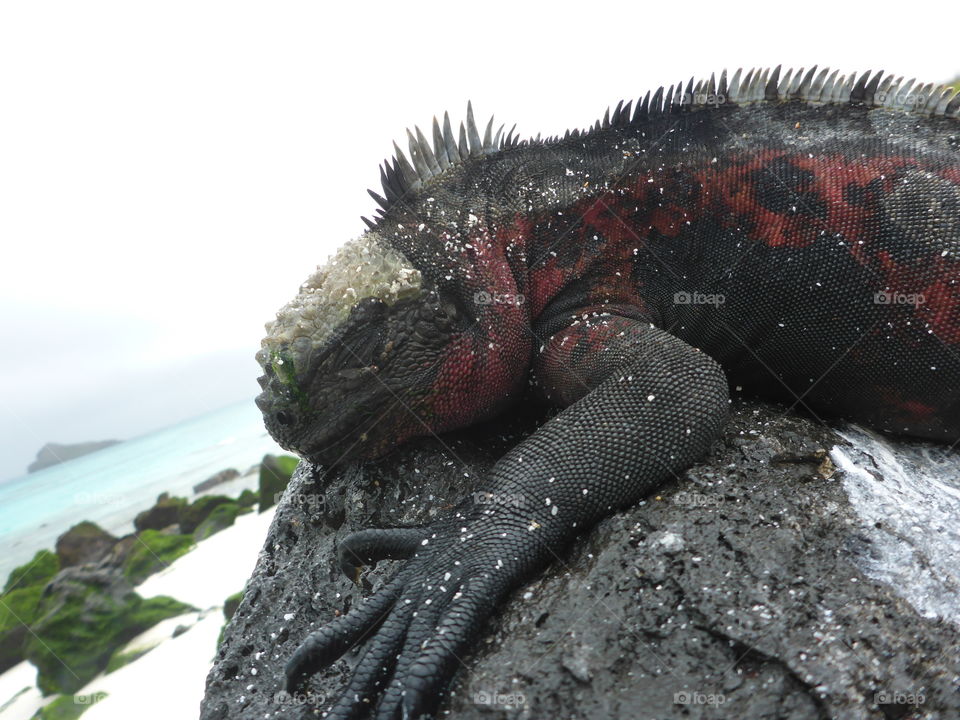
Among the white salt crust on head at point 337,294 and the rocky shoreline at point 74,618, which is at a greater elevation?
the white salt crust on head at point 337,294

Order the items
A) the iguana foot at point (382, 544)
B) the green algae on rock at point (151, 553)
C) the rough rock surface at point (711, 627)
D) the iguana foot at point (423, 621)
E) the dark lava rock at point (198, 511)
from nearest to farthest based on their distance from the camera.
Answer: the rough rock surface at point (711, 627)
the iguana foot at point (423, 621)
the iguana foot at point (382, 544)
the green algae on rock at point (151, 553)
the dark lava rock at point (198, 511)

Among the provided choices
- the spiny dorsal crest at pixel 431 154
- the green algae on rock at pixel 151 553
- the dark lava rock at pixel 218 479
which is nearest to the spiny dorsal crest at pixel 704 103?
the spiny dorsal crest at pixel 431 154

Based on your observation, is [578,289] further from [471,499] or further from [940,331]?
[940,331]

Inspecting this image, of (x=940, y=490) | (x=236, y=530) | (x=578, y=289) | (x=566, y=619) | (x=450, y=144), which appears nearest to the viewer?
(x=566, y=619)

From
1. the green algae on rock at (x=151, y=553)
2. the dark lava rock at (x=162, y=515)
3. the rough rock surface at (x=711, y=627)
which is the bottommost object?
the dark lava rock at (x=162, y=515)

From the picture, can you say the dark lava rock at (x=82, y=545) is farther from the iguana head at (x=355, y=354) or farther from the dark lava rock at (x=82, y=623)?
the iguana head at (x=355, y=354)

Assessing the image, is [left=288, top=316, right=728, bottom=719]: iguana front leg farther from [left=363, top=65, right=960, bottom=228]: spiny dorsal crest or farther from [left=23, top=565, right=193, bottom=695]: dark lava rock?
[left=23, top=565, right=193, bottom=695]: dark lava rock

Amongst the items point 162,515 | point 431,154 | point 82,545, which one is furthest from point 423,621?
point 162,515

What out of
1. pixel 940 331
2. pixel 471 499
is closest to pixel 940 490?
pixel 940 331
